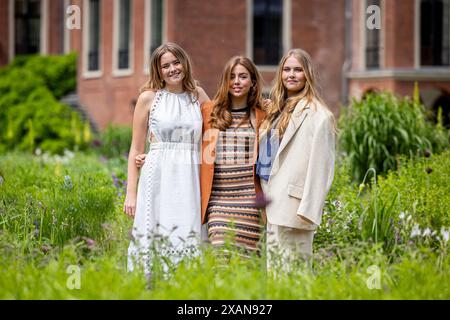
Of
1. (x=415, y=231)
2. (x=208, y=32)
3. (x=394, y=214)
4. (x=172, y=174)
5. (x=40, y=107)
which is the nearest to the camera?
(x=415, y=231)

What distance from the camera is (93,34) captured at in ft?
83.5

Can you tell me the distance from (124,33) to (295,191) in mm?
19582

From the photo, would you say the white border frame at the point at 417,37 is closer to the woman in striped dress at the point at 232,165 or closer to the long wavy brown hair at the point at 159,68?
the long wavy brown hair at the point at 159,68

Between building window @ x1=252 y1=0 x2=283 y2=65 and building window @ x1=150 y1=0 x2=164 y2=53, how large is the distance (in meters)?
2.45

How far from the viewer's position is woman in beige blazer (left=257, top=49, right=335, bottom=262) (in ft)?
16.5

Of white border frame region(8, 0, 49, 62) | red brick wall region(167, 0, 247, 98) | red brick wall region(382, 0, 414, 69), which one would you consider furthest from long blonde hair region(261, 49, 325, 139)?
white border frame region(8, 0, 49, 62)

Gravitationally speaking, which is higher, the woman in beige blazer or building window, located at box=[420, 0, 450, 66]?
building window, located at box=[420, 0, 450, 66]

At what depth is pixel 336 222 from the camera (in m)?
6.29

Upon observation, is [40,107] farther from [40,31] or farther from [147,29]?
[40,31]

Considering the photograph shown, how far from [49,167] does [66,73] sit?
51.6ft

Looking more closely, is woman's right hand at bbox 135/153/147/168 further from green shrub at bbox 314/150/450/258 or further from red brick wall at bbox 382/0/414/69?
red brick wall at bbox 382/0/414/69

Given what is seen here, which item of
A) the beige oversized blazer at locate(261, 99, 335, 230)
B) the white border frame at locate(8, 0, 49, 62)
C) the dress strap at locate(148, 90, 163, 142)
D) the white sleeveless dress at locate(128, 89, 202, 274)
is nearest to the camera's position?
the beige oversized blazer at locate(261, 99, 335, 230)

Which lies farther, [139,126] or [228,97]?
[139,126]

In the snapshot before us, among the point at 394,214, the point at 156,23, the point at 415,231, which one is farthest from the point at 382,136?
the point at 156,23
